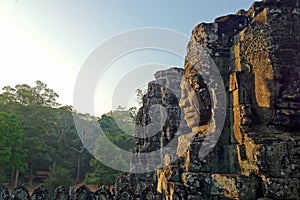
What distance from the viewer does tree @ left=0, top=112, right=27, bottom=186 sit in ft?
61.4

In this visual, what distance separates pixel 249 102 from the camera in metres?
4.50

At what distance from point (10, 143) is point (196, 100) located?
58.6 ft

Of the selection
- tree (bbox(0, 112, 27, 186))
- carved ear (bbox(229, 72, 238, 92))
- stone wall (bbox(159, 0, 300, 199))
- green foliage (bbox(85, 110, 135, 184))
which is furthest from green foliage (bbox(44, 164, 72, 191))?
carved ear (bbox(229, 72, 238, 92))

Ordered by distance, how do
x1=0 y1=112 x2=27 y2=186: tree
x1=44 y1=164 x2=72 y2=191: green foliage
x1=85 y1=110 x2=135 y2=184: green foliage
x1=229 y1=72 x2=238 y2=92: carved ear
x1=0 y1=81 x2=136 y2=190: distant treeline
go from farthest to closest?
x1=85 y1=110 x2=135 y2=184: green foliage
x1=0 y1=81 x2=136 y2=190: distant treeline
x1=0 y1=112 x2=27 y2=186: tree
x1=44 y1=164 x2=72 y2=191: green foliage
x1=229 y1=72 x2=238 y2=92: carved ear

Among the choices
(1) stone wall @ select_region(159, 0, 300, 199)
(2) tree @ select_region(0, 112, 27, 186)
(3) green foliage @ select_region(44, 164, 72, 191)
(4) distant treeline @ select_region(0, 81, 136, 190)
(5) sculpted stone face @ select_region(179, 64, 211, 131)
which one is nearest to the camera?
(1) stone wall @ select_region(159, 0, 300, 199)

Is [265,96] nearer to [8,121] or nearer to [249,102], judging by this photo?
[249,102]

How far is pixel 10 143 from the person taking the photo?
770 inches

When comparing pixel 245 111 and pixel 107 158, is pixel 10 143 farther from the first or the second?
pixel 245 111

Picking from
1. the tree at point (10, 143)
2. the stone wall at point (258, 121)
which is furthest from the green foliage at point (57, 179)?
the stone wall at point (258, 121)

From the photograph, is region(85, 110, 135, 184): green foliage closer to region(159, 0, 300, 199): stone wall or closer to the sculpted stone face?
the sculpted stone face

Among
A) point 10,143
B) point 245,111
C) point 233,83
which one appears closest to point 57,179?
point 10,143

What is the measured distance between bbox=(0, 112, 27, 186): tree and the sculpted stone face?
16675 mm

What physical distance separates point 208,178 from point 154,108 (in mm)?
8137

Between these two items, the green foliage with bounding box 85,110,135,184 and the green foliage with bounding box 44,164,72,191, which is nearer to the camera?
the green foliage with bounding box 44,164,72,191
